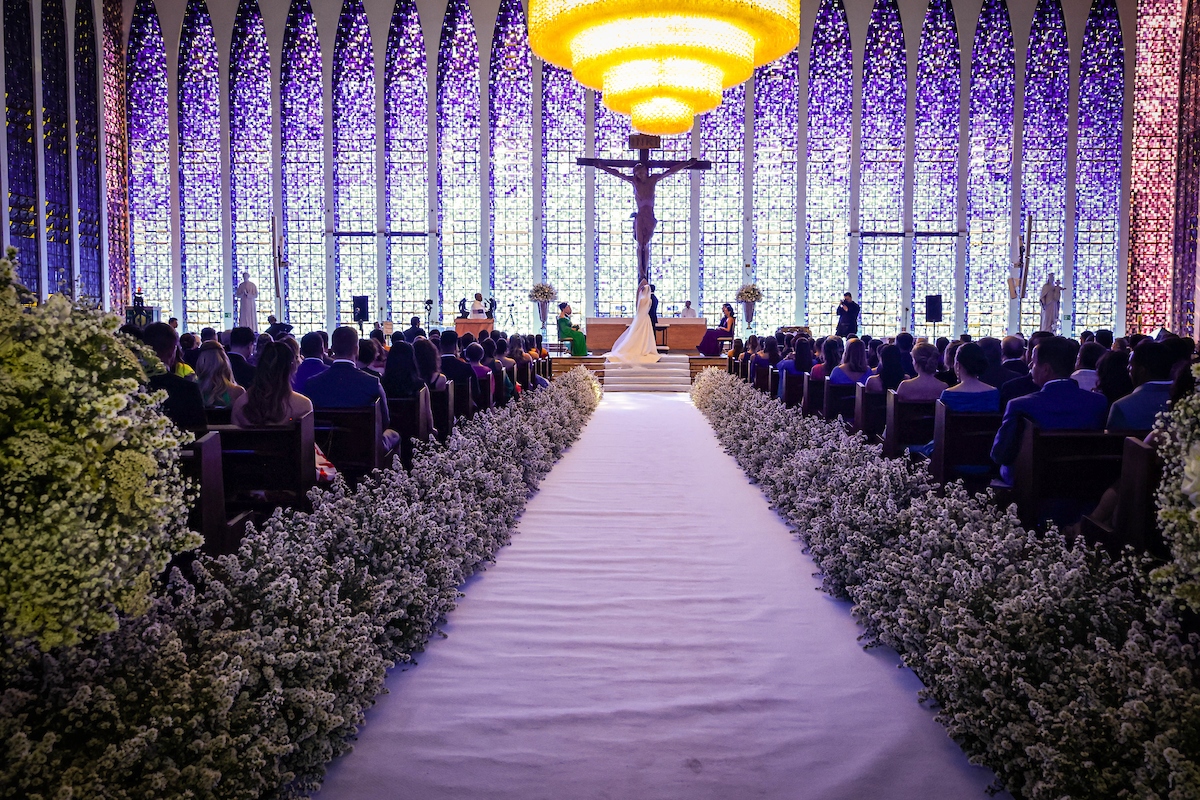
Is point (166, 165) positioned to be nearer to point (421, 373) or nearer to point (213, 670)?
point (421, 373)

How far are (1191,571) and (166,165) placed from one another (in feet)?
75.8

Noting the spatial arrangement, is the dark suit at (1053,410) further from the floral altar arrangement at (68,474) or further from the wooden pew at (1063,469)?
the floral altar arrangement at (68,474)

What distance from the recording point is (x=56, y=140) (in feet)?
59.7

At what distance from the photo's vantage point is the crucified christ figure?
15.5m

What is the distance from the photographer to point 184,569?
3219mm

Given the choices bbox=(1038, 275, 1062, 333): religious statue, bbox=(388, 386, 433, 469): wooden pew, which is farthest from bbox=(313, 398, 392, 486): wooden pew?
bbox=(1038, 275, 1062, 333): religious statue

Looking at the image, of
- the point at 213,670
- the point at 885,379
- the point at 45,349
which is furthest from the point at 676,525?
the point at 45,349

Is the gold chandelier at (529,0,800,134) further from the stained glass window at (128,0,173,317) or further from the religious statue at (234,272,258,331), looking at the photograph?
the stained glass window at (128,0,173,317)

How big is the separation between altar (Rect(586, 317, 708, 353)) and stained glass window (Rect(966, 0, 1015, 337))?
23.8 feet

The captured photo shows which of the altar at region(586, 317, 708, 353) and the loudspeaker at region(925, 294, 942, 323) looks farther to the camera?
the loudspeaker at region(925, 294, 942, 323)

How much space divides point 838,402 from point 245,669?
5746 millimetres

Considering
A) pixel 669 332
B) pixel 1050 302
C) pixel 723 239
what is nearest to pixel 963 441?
pixel 669 332

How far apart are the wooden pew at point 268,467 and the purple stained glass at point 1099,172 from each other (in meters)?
21.3

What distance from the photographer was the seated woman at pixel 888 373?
20.8 ft
